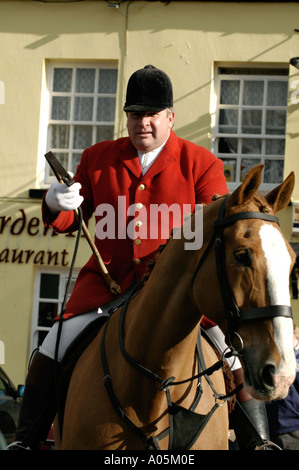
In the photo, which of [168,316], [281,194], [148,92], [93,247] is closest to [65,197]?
[93,247]

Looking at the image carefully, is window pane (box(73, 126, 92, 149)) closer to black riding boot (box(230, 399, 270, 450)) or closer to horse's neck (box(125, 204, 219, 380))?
black riding boot (box(230, 399, 270, 450))

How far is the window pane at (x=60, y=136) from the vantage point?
13297 millimetres

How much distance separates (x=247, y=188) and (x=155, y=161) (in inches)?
48.3

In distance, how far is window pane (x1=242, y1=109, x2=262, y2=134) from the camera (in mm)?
12906

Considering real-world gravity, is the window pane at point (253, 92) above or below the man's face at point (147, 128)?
above

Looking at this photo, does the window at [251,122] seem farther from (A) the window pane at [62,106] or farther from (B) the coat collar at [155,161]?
(B) the coat collar at [155,161]

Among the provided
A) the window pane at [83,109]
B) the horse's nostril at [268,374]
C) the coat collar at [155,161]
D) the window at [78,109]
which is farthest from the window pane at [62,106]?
the horse's nostril at [268,374]

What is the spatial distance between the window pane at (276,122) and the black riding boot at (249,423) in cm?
911

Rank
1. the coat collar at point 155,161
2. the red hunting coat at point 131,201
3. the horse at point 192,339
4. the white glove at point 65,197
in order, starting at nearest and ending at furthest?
1. the horse at point 192,339
2. the white glove at point 65,197
3. the red hunting coat at point 131,201
4. the coat collar at point 155,161

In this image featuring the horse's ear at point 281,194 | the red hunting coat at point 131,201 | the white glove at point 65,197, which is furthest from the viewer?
the red hunting coat at point 131,201

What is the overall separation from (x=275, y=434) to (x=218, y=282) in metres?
3.66

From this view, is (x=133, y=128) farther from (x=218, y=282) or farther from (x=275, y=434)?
(x=275, y=434)

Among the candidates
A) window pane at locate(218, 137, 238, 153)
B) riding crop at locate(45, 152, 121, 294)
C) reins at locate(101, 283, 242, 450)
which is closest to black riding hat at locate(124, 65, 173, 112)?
riding crop at locate(45, 152, 121, 294)

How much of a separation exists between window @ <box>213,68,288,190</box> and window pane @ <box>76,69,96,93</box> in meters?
2.36
